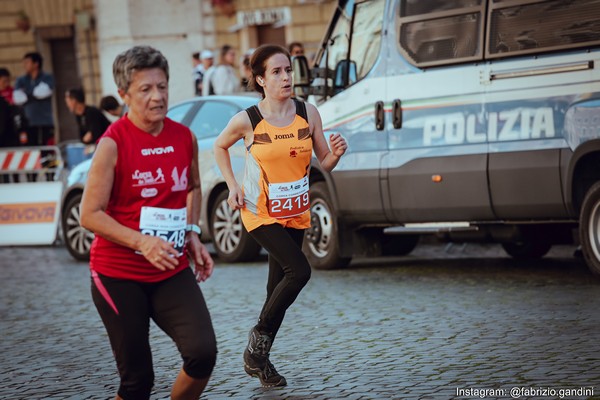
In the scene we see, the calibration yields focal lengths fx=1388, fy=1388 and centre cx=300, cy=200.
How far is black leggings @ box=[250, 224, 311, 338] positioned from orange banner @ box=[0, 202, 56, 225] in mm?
11239

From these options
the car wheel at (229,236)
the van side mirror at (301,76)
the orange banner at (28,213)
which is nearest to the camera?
the van side mirror at (301,76)

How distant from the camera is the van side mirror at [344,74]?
12.8 metres

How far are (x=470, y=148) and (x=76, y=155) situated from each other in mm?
9161

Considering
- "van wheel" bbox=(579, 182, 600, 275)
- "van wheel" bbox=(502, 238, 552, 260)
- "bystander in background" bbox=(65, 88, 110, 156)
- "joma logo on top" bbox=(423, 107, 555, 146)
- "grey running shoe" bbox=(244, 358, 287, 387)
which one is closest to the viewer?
"grey running shoe" bbox=(244, 358, 287, 387)

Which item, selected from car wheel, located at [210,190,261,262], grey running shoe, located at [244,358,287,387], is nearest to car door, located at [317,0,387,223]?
car wheel, located at [210,190,261,262]

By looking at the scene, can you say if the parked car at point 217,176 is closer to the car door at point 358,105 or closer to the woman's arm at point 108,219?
the car door at point 358,105

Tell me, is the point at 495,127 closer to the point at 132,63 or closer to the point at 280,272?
the point at 280,272

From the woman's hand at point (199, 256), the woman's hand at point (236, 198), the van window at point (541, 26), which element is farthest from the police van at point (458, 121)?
the woman's hand at point (199, 256)

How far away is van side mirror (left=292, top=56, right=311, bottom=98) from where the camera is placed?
41.9 feet

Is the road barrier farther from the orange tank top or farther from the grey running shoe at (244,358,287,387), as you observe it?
the grey running shoe at (244,358,287,387)

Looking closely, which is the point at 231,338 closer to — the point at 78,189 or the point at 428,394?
the point at 428,394

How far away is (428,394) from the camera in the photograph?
6.81 m

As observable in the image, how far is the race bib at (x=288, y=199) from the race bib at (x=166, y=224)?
6.36ft

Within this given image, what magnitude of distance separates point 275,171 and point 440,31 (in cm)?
456
